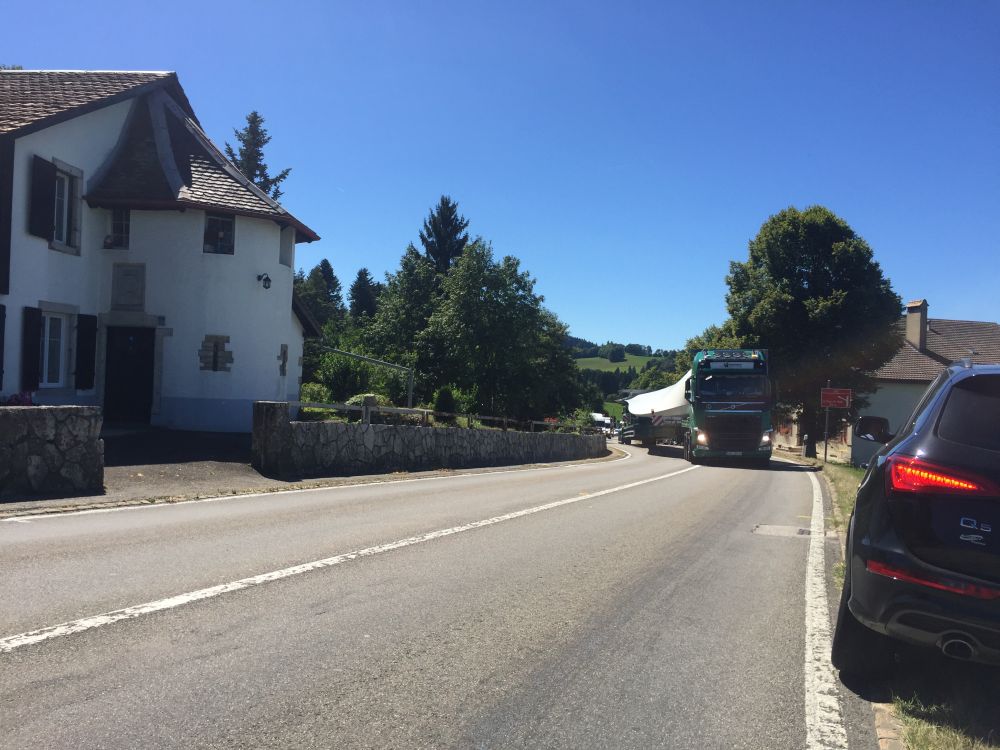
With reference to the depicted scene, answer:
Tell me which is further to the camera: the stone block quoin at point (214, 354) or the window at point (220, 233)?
the window at point (220, 233)

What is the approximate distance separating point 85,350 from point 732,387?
19.8m

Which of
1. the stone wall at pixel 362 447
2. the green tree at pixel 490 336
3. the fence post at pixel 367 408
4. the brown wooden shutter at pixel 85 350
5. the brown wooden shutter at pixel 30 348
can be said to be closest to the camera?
the stone wall at pixel 362 447

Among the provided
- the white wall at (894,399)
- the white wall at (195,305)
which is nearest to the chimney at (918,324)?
the white wall at (894,399)

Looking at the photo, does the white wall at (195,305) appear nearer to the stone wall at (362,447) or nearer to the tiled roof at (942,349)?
the stone wall at (362,447)

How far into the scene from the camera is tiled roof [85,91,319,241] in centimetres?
1822

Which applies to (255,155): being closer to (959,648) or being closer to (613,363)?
(959,648)

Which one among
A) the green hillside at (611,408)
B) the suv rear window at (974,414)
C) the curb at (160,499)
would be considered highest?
the suv rear window at (974,414)

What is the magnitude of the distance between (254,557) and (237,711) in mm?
3394

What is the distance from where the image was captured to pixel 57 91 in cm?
1820

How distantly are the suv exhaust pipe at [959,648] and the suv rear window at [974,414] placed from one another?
906 millimetres

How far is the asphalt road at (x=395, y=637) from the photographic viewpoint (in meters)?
3.43

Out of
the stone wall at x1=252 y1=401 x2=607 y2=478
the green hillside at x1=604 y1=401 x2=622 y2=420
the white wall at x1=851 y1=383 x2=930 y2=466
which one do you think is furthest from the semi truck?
the green hillside at x1=604 y1=401 x2=622 y2=420

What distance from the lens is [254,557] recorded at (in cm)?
672

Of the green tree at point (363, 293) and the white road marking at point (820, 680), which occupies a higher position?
the green tree at point (363, 293)
